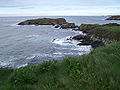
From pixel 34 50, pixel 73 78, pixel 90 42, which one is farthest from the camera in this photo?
pixel 90 42

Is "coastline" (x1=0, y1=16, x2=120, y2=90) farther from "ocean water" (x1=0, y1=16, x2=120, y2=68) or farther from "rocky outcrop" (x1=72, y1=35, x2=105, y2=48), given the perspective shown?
"rocky outcrop" (x1=72, y1=35, x2=105, y2=48)

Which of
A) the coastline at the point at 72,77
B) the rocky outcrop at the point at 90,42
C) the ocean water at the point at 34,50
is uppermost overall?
the coastline at the point at 72,77

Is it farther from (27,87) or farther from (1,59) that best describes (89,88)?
(1,59)

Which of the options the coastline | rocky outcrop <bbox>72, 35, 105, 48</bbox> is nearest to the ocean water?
rocky outcrop <bbox>72, 35, 105, 48</bbox>

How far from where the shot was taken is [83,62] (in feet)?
19.3

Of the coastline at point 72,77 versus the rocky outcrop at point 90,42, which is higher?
the coastline at point 72,77

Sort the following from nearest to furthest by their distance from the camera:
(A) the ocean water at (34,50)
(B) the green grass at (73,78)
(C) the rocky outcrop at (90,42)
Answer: (B) the green grass at (73,78) < (A) the ocean water at (34,50) < (C) the rocky outcrop at (90,42)

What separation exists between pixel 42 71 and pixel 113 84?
323 centimetres

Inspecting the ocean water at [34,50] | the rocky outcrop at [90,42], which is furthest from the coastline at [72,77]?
the rocky outcrop at [90,42]

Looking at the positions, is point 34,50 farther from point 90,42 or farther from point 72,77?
point 72,77

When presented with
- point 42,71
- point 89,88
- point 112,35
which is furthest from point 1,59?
point 112,35

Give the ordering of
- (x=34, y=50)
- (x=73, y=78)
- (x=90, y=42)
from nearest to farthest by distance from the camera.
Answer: (x=73, y=78) < (x=34, y=50) < (x=90, y=42)

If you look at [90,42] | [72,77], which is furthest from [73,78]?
[90,42]

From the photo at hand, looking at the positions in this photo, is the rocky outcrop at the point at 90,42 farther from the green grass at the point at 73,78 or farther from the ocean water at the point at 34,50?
the green grass at the point at 73,78
